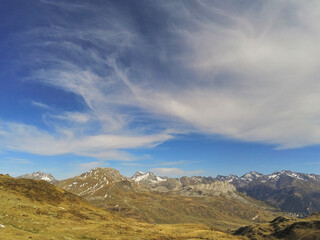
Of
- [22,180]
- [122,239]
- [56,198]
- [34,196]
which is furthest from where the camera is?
[22,180]

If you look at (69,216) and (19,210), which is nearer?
(19,210)

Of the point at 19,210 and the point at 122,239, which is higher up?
the point at 19,210

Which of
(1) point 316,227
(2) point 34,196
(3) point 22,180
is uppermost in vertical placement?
(3) point 22,180

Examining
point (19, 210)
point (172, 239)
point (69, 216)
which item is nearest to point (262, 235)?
point (172, 239)

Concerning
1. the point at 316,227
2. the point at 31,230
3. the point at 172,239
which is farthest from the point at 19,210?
the point at 316,227

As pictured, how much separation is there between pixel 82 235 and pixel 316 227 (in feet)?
622

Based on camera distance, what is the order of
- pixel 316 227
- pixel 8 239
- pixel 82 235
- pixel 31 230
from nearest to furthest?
pixel 8 239 → pixel 31 230 → pixel 82 235 → pixel 316 227

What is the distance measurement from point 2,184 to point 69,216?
27.7 metres

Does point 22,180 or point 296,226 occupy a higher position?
point 22,180

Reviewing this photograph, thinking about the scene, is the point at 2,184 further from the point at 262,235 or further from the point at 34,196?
the point at 262,235

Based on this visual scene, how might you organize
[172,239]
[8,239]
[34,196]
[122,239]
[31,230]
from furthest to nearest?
1. [34,196]
2. [172,239]
3. [122,239]
4. [31,230]
5. [8,239]

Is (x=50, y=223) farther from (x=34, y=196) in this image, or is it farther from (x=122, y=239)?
(x=34, y=196)

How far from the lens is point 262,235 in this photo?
199625 millimetres

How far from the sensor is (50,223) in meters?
45.7
